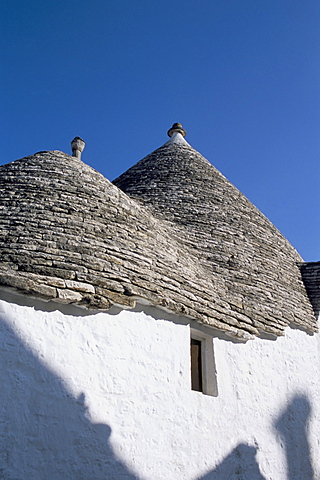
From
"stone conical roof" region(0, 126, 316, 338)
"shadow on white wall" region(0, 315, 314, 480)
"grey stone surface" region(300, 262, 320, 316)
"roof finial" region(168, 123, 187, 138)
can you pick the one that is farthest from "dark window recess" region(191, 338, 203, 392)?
"roof finial" region(168, 123, 187, 138)

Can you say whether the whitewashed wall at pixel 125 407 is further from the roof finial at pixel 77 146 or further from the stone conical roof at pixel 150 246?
the roof finial at pixel 77 146

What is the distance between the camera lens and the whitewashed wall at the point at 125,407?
4203mm

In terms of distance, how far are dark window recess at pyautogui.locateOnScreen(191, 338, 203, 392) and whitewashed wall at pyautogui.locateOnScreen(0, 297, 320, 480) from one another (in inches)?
9.6

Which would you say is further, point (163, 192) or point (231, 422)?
point (163, 192)

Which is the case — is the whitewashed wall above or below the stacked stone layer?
below

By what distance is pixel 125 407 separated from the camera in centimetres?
482

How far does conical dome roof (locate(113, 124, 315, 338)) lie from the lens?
24.7 ft

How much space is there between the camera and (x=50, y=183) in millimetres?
6180

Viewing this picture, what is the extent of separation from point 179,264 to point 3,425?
3.23 m

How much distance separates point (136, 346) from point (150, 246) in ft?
4.98

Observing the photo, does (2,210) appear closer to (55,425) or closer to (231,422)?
(55,425)

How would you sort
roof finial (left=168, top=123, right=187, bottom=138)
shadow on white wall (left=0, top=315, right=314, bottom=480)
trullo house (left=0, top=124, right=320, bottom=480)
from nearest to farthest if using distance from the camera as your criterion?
shadow on white wall (left=0, top=315, right=314, bottom=480) < trullo house (left=0, top=124, right=320, bottom=480) < roof finial (left=168, top=123, right=187, bottom=138)

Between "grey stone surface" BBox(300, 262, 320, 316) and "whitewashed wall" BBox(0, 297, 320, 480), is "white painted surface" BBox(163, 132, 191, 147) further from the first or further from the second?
"whitewashed wall" BBox(0, 297, 320, 480)

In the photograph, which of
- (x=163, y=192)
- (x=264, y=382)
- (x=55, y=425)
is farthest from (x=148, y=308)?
(x=163, y=192)
